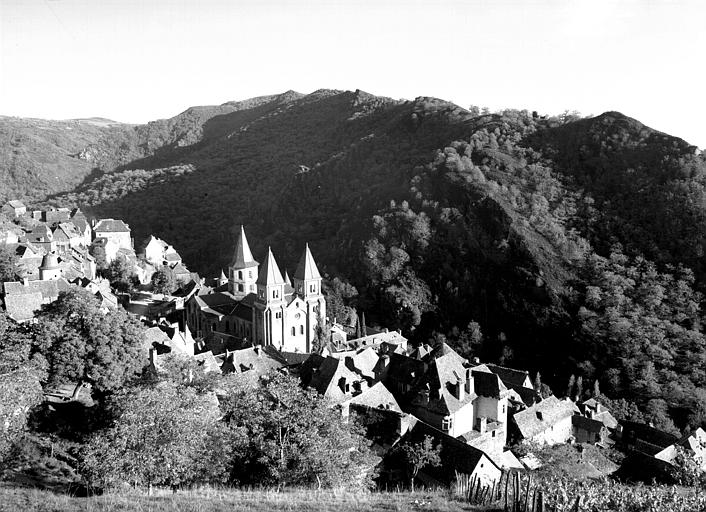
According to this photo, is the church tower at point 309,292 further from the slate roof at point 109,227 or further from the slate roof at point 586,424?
the slate roof at point 109,227

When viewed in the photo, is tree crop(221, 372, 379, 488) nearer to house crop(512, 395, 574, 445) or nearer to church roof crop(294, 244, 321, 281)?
house crop(512, 395, 574, 445)

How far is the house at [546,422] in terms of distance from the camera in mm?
43062

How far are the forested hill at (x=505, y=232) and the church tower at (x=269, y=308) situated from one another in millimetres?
22557

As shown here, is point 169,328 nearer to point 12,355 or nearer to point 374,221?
point 12,355

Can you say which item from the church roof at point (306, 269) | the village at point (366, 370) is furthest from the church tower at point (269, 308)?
the church roof at point (306, 269)

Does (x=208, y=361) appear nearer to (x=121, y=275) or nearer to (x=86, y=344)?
(x=86, y=344)

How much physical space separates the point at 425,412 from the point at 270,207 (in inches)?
4435

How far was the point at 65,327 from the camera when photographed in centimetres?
3328

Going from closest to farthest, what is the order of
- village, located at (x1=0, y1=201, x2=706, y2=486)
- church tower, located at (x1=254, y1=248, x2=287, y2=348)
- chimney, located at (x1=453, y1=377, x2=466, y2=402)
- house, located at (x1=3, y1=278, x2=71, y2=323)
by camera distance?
1. village, located at (x1=0, y1=201, x2=706, y2=486)
2. chimney, located at (x1=453, y1=377, x2=466, y2=402)
3. house, located at (x1=3, y1=278, x2=71, y2=323)
4. church tower, located at (x1=254, y1=248, x2=287, y2=348)

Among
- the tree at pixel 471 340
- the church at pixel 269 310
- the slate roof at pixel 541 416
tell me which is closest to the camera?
the slate roof at pixel 541 416

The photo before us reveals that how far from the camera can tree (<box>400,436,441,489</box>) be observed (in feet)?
107

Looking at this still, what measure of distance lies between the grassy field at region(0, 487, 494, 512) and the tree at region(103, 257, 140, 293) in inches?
2262

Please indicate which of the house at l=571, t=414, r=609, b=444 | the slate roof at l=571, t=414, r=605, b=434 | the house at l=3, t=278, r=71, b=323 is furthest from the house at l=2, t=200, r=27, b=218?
the house at l=571, t=414, r=609, b=444

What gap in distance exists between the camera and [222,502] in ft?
61.6
